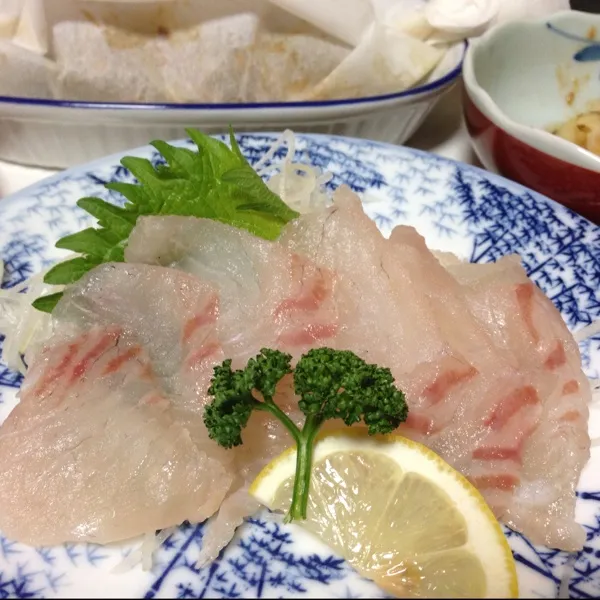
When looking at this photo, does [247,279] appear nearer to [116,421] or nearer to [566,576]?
[116,421]

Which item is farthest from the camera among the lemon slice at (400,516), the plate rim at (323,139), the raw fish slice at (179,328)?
the plate rim at (323,139)

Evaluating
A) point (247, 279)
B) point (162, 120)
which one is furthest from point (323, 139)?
point (247, 279)

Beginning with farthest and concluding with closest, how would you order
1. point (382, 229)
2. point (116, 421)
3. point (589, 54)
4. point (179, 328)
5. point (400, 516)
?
point (589, 54), point (382, 229), point (179, 328), point (116, 421), point (400, 516)

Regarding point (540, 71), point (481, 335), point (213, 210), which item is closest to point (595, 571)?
point (481, 335)

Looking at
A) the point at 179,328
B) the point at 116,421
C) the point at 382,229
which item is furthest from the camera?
the point at 382,229

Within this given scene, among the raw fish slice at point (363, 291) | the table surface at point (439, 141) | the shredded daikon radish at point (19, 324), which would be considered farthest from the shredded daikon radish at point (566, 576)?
the table surface at point (439, 141)

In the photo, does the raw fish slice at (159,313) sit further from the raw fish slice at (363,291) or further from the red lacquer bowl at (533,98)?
the red lacquer bowl at (533,98)
